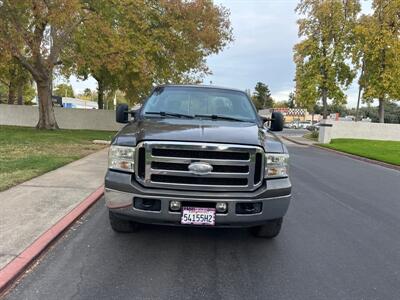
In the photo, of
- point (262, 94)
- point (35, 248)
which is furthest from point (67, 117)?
point (262, 94)

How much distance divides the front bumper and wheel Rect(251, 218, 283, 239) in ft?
1.95

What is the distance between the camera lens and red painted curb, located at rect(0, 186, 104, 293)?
400 cm

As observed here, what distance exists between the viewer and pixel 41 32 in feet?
73.5

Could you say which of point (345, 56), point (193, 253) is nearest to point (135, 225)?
point (193, 253)

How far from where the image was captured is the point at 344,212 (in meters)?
7.38

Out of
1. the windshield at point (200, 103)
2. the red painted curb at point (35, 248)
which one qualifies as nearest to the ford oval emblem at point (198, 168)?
the windshield at point (200, 103)

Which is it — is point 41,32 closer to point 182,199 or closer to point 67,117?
point 67,117

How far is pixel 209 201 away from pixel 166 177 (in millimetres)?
512

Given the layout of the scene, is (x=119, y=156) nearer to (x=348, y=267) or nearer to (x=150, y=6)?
(x=348, y=267)

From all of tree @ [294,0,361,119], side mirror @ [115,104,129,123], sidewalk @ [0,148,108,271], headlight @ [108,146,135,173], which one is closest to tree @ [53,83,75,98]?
tree @ [294,0,361,119]

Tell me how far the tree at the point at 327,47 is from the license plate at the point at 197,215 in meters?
30.9

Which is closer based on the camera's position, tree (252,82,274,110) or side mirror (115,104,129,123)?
side mirror (115,104,129,123)

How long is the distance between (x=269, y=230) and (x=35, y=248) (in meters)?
2.71

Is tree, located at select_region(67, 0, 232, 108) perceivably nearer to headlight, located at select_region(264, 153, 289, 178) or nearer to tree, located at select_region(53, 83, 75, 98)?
headlight, located at select_region(264, 153, 289, 178)
